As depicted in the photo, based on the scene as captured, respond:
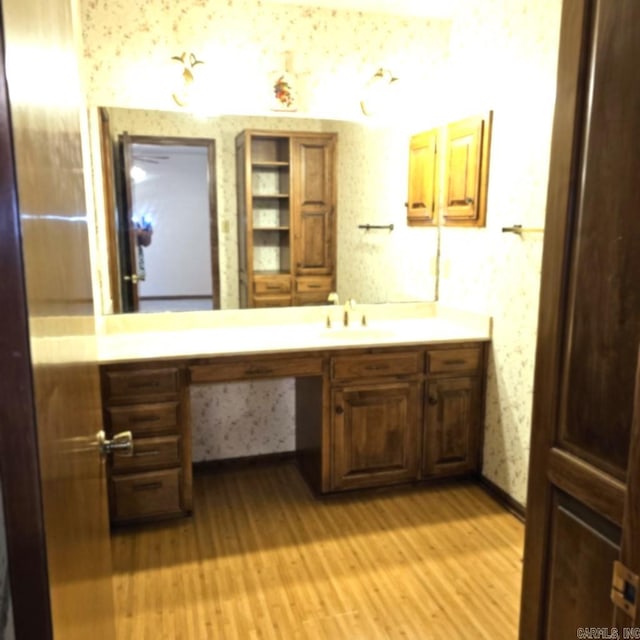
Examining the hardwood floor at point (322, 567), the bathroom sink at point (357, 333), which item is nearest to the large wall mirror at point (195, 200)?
the bathroom sink at point (357, 333)

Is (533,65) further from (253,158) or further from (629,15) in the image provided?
→ (629,15)

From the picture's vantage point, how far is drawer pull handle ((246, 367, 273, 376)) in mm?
2541

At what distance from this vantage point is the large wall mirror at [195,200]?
9.12ft

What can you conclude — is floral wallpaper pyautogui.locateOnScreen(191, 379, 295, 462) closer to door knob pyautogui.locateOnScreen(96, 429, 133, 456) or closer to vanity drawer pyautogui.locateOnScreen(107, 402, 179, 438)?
vanity drawer pyautogui.locateOnScreen(107, 402, 179, 438)

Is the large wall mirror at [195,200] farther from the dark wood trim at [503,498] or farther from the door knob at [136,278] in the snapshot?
the dark wood trim at [503,498]

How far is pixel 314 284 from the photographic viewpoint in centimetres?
315

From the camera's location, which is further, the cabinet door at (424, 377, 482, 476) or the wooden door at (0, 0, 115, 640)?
the cabinet door at (424, 377, 482, 476)

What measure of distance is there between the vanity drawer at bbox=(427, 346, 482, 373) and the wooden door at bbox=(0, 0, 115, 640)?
2036mm

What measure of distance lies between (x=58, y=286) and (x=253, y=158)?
7.57 feet

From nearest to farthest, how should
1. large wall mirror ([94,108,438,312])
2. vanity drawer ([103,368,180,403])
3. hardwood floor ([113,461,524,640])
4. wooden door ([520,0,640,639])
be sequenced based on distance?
wooden door ([520,0,640,639]) → hardwood floor ([113,461,524,640]) → vanity drawer ([103,368,180,403]) → large wall mirror ([94,108,438,312])

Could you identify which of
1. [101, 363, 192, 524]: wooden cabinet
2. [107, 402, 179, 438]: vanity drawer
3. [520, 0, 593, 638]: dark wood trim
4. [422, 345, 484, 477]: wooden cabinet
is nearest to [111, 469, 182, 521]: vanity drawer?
[101, 363, 192, 524]: wooden cabinet

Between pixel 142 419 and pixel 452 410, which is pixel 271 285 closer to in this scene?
pixel 142 419

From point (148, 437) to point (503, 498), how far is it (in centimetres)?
178

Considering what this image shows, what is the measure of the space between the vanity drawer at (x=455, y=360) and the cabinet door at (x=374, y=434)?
5.7 inches
